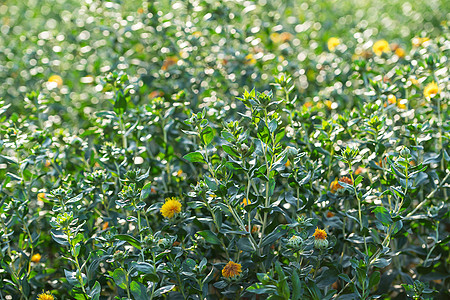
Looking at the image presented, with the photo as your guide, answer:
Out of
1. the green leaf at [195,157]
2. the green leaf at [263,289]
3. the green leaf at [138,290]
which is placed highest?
the green leaf at [195,157]

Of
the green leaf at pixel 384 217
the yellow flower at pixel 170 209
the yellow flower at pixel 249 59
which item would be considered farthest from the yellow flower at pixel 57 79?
the green leaf at pixel 384 217

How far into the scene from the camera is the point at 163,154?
1.97 m

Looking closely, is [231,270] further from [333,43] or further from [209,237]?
[333,43]

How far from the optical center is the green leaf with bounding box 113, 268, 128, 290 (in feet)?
4.70

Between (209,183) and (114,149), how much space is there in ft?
1.56

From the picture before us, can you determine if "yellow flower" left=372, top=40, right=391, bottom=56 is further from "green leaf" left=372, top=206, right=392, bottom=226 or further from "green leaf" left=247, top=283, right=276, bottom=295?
"green leaf" left=247, top=283, right=276, bottom=295

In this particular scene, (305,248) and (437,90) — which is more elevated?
(437,90)

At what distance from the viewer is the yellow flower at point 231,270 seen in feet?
5.00

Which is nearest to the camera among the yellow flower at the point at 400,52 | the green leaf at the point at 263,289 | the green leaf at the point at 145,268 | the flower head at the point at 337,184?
the green leaf at the point at 263,289

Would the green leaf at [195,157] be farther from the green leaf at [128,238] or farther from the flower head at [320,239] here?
the flower head at [320,239]

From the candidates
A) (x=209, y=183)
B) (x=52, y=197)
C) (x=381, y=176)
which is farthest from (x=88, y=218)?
(x=381, y=176)

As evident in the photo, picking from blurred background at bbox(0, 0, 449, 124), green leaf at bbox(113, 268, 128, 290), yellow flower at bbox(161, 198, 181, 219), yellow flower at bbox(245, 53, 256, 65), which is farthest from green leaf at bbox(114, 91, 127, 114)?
yellow flower at bbox(245, 53, 256, 65)

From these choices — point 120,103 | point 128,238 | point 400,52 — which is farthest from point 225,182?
point 400,52

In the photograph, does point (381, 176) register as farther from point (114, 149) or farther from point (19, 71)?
point (19, 71)
